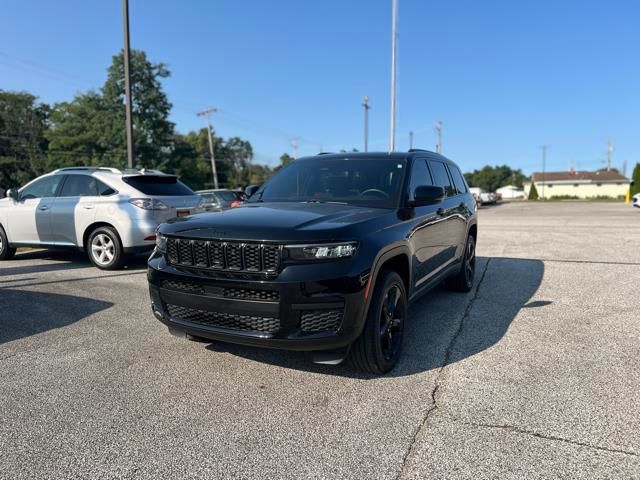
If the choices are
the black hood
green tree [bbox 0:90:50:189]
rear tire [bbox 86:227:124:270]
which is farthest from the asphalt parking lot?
green tree [bbox 0:90:50:189]

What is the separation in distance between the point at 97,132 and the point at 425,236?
60.6 metres

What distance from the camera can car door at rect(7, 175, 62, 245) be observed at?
8.20 meters

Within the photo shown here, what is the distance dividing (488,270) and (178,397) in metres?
6.29

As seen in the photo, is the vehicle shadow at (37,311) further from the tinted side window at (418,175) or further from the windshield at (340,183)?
the tinted side window at (418,175)

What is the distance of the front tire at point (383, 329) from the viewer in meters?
3.32

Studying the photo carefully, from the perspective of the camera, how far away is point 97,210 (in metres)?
7.60

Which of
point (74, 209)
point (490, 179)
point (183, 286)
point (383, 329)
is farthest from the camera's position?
point (490, 179)

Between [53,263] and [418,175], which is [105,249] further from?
[418,175]

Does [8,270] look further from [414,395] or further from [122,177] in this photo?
[414,395]

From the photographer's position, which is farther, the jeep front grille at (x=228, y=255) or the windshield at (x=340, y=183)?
the windshield at (x=340, y=183)

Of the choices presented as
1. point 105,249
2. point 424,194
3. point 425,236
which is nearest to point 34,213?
point 105,249

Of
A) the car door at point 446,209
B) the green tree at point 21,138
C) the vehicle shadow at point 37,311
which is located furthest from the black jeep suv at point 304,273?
the green tree at point 21,138

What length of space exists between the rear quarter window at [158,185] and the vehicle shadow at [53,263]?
1277 millimetres

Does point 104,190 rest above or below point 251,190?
above
